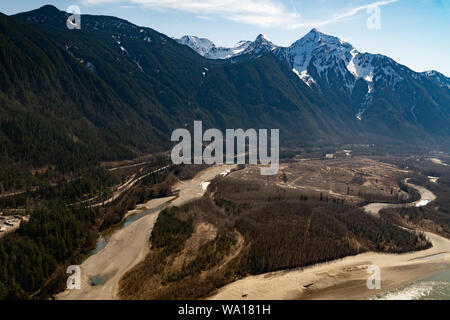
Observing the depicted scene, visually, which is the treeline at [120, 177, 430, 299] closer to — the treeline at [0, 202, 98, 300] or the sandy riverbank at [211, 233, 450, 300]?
the sandy riverbank at [211, 233, 450, 300]

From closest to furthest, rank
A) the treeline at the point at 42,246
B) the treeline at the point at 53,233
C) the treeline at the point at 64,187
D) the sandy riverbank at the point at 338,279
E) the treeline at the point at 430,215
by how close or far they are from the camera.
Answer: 1. the treeline at the point at 42,246
2. the treeline at the point at 53,233
3. the sandy riverbank at the point at 338,279
4. the treeline at the point at 64,187
5. the treeline at the point at 430,215

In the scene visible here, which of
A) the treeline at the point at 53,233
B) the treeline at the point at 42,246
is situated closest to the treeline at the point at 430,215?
the treeline at the point at 53,233

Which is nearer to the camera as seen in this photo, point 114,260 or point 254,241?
point 114,260

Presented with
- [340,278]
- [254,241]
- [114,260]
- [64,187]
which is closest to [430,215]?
[340,278]

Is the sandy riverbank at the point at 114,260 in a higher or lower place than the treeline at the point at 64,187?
lower

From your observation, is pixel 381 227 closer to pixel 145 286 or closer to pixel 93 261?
pixel 145 286

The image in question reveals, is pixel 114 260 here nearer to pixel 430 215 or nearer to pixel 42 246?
pixel 42 246

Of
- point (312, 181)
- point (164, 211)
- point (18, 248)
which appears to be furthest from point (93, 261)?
point (312, 181)

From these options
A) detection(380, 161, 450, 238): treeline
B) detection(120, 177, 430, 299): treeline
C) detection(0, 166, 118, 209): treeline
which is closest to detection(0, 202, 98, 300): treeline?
detection(0, 166, 118, 209): treeline

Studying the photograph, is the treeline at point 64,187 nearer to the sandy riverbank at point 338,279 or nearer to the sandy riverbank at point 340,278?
the sandy riverbank at point 338,279
